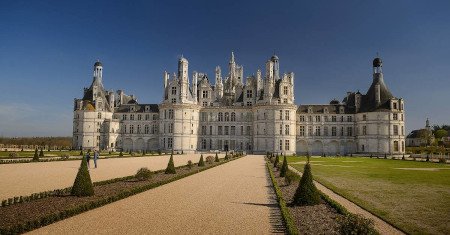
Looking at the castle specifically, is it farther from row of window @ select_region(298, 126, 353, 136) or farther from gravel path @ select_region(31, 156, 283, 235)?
gravel path @ select_region(31, 156, 283, 235)

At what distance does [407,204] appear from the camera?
1481cm

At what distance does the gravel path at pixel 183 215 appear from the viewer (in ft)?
34.8

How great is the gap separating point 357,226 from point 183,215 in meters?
6.12

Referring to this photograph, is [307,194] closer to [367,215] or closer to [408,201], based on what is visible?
[367,215]

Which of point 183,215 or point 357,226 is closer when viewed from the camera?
point 357,226

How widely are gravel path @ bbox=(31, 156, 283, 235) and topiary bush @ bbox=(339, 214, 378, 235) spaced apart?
2.47m

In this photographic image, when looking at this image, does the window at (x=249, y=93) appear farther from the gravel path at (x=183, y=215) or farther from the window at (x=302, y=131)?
the gravel path at (x=183, y=215)

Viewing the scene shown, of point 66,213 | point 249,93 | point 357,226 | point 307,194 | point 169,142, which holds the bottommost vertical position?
point 66,213

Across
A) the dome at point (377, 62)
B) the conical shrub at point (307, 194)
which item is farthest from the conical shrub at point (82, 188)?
the dome at point (377, 62)

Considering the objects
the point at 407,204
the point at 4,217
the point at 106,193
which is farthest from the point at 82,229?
the point at 407,204

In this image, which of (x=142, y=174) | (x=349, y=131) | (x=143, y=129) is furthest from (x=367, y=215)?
(x=143, y=129)

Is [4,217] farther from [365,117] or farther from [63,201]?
[365,117]

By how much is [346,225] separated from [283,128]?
64.5m

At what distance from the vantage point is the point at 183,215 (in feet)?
41.2
